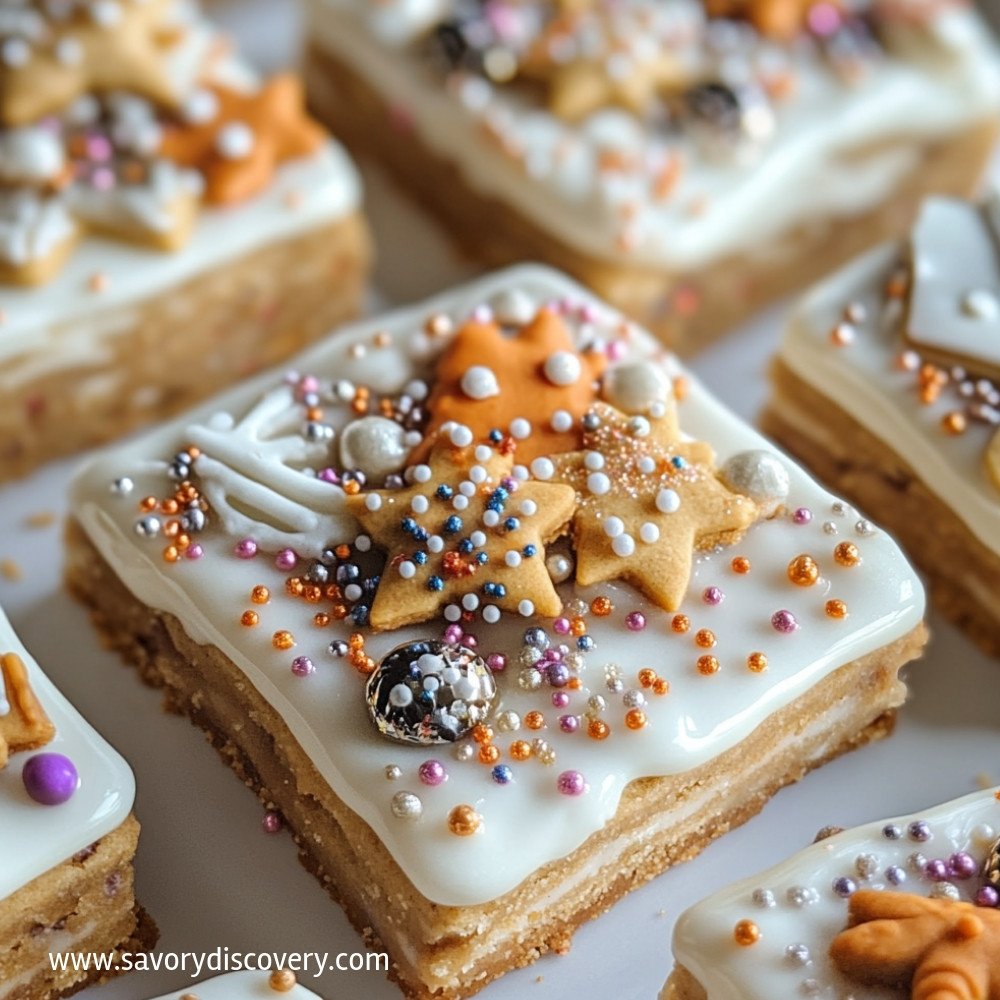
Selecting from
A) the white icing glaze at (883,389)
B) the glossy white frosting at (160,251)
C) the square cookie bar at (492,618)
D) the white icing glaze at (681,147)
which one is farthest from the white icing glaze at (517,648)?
the white icing glaze at (681,147)

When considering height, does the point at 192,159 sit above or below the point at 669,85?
below

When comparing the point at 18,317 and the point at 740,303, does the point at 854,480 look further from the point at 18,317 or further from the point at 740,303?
the point at 18,317

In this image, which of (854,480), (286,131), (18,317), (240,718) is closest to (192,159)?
(286,131)

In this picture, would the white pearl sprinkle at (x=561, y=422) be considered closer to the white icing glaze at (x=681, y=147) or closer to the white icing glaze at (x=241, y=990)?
the white icing glaze at (x=681, y=147)

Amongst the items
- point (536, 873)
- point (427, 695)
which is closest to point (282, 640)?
point (427, 695)

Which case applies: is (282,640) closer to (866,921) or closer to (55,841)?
(55,841)
